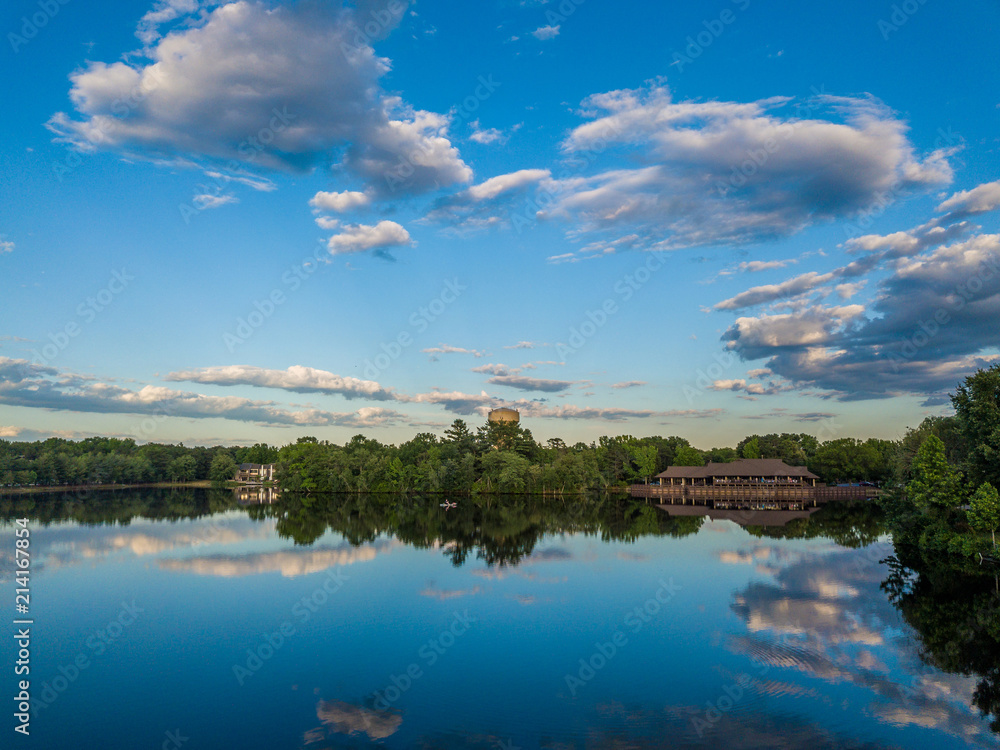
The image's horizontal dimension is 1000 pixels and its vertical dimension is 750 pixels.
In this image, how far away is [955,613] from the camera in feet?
62.2

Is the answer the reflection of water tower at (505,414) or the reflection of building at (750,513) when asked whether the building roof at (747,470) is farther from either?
the reflection of water tower at (505,414)

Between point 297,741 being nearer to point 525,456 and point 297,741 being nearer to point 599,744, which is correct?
point 599,744

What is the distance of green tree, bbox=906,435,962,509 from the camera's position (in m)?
28.7

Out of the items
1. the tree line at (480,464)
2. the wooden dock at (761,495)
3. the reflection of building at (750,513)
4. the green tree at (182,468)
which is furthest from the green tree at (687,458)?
the green tree at (182,468)

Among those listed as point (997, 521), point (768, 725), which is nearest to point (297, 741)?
point (768, 725)

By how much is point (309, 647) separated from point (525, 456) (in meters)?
77.2

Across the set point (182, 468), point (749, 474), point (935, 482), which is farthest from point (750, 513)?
point (182, 468)

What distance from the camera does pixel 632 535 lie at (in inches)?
1564

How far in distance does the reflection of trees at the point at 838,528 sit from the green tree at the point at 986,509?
868 centimetres

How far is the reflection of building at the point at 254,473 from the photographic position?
123294 millimetres

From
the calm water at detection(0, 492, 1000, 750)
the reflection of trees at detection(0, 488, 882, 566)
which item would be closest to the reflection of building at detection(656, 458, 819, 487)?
the reflection of trees at detection(0, 488, 882, 566)

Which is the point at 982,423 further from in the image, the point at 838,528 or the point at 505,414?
the point at 505,414

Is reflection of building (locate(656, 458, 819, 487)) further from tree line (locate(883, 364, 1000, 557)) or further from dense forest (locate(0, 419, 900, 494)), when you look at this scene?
tree line (locate(883, 364, 1000, 557))

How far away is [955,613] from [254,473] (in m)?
129
